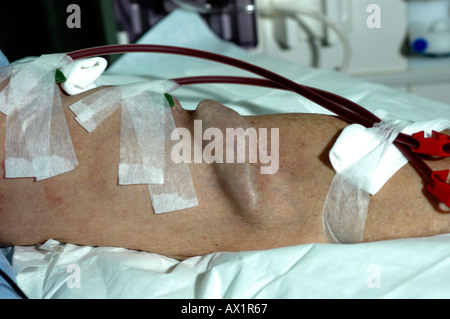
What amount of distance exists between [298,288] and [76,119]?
48cm

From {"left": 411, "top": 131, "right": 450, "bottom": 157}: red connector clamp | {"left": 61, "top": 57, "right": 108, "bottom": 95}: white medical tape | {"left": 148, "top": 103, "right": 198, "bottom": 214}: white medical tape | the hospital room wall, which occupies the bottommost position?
the hospital room wall

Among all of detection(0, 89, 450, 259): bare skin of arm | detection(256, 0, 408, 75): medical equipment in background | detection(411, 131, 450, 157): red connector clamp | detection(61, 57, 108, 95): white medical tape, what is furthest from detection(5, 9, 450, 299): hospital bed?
detection(256, 0, 408, 75): medical equipment in background

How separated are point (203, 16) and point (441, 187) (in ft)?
4.73

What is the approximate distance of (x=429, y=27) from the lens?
2.14m

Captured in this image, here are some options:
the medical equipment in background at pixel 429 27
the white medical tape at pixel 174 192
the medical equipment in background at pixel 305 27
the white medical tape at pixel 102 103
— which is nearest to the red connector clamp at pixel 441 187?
the white medical tape at pixel 174 192

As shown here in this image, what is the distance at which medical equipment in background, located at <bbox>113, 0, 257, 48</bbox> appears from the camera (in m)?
1.93

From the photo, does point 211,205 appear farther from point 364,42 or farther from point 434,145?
point 364,42

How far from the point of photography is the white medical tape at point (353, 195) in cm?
85

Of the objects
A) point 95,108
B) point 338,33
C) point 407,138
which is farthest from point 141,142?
point 338,33

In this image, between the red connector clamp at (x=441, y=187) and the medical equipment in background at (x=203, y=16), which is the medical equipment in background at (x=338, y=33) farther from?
the red connector clamp at (x=441, y=187)

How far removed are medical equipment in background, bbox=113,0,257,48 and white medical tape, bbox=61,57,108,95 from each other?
0.99m

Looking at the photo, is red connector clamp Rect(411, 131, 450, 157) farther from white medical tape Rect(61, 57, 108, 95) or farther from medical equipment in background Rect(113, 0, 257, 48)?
medical equipment in background Rect(113, 0, 257, 48)
